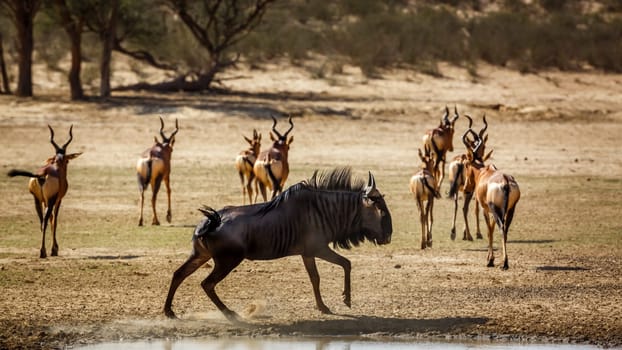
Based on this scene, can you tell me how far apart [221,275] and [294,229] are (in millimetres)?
876

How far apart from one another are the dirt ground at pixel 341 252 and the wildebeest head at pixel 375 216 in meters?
0.84

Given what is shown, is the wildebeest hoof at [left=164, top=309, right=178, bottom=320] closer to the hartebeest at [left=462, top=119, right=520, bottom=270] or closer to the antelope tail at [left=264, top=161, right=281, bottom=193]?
the hartebeest at [left=462, top=119, right=520, bottom=270]

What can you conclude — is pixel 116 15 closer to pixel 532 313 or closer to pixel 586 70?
pixel 586 70

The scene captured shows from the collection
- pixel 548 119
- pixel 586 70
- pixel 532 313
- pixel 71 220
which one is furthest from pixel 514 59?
pixel 532 313

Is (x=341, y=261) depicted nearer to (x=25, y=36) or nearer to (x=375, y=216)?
(x=375, y=216)

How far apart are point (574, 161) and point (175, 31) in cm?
2208

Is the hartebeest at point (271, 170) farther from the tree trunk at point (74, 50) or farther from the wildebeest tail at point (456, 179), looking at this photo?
the tree trunk at point (74, 50)

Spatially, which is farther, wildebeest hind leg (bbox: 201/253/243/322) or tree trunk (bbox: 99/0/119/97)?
tree trunk (bbox: 99/0/119/97)

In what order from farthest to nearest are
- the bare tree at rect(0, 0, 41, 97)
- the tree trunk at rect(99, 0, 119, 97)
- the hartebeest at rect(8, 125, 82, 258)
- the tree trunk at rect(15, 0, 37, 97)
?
the tree trunk at rect(99, 0, 119, 97), the tree trunk at rect(15, 0, 37, 97), the bare tree at rect(0, 0, 41, 97), the hartebeest at rect(8, 125, 82, 258)

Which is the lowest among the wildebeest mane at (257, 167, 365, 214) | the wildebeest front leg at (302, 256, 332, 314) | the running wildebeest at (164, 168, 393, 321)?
the wildebeest front leg at (302, 256, 332, 314)

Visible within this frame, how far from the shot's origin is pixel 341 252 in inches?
650

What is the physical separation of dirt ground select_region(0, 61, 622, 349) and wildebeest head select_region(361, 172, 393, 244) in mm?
837

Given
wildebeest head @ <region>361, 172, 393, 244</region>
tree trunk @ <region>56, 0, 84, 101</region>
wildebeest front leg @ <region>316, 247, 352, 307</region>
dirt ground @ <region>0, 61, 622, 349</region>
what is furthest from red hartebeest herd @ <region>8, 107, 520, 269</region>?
tree trunk @ <region>56, 0, 84, 101</region>

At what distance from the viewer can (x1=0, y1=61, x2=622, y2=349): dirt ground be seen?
1209 cm
